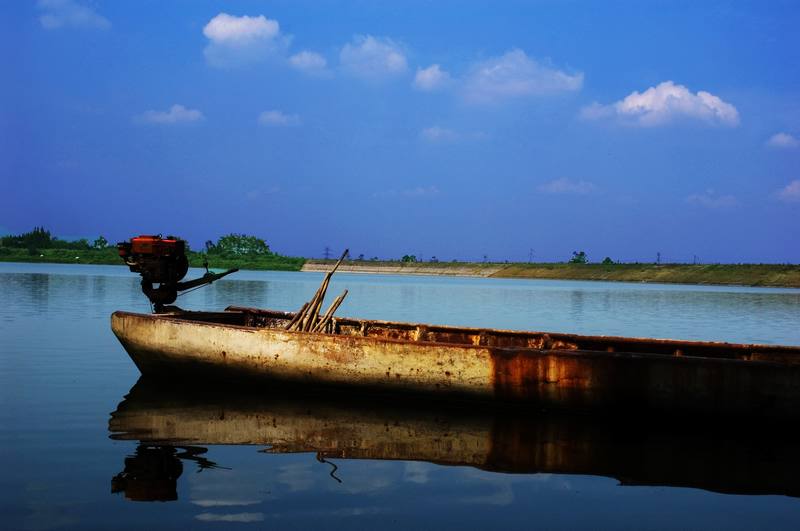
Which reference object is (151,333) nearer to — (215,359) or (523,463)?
(215,359)

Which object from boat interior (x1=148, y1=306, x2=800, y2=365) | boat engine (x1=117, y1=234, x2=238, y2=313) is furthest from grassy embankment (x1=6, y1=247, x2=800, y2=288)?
boat engine (x1=117, y1=234, x2=238, y2=313)

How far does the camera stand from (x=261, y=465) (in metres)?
8.15

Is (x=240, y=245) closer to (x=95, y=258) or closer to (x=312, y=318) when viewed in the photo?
Answer: (x=95, y=258)

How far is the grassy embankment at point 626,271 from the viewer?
326 feet

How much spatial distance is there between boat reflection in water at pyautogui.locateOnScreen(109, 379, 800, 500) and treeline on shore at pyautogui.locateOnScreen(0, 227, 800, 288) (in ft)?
312

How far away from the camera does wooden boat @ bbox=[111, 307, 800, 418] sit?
33.0 feet

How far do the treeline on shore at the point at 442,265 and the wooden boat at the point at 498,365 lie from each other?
93093 mm

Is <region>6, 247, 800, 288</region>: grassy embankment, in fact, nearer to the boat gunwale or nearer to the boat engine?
the boat gunwale

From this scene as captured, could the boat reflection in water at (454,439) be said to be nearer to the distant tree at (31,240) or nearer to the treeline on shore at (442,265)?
the treeline on shore at (442,265)

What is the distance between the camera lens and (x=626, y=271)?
401 feet

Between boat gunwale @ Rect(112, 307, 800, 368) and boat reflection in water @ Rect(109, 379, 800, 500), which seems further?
boat gunwale @ Rect(112, 307, 800, 368)

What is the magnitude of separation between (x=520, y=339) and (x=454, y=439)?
13.9 feet

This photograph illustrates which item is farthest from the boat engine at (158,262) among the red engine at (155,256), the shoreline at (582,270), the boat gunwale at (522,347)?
the shoreline at (582,270)

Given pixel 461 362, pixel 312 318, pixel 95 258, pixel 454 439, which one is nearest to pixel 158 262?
pixel 312 318
